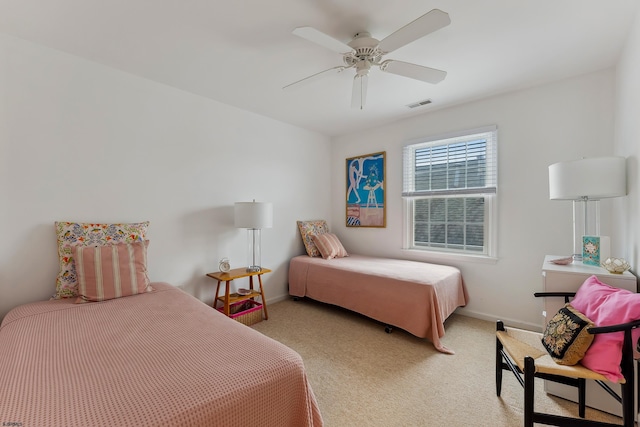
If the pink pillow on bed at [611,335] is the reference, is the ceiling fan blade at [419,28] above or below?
above

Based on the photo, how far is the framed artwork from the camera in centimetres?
389

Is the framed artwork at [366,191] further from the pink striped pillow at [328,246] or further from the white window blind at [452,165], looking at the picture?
the pink striped pillow at [328,246]

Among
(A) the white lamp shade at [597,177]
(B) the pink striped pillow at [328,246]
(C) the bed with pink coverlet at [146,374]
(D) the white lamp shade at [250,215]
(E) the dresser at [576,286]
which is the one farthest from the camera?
(B) the pink striped pillow at [328,246]

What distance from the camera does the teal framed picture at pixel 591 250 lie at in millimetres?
1903

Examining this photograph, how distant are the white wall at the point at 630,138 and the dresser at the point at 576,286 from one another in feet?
0.65

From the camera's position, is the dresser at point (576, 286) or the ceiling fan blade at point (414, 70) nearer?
the dresser at point (576, 286)

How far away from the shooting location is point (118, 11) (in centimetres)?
165

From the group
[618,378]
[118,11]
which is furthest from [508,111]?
[118,11]

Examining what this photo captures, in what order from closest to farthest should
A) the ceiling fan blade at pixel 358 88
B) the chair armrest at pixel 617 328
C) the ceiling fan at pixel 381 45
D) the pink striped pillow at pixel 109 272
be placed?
the chair armrest at pixel 617 328 → the ceiling fan at pixel 381 45 → the pink striped pillow at pixel 109 272 → the ceiling fan blade at pixel 358 88

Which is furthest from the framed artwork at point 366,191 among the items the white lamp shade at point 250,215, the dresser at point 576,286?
the dresser at point 576,286

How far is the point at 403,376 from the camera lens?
1980 mm

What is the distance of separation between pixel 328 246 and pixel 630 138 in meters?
3.00

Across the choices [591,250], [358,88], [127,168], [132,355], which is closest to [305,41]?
[358,88]

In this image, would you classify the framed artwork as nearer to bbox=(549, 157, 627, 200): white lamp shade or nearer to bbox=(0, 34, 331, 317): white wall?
bbox=(0, 34, 331, 317): white wall
